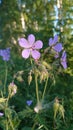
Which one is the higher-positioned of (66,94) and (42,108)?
(42,108)

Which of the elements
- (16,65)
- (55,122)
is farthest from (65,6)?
(55,122)

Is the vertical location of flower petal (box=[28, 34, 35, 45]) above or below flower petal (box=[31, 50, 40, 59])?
above

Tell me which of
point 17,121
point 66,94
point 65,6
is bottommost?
point 66,94

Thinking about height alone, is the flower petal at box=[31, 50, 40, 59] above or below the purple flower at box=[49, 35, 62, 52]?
below

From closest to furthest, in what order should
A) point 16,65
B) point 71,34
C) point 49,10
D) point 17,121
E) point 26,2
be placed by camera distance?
1. point 17,121
2. point 16,65
3. point 71,34
4. point 49,10
5. point 26,2

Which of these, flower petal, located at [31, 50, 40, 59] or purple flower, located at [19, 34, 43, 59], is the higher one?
purple flower, located at [19, 34, 43, 59]

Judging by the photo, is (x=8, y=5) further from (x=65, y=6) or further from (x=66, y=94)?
(x=66, y=94)

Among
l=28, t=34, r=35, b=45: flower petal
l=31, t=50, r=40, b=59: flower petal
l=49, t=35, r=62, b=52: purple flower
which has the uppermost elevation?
l=28, t=34, r=35, b=45: flower petal

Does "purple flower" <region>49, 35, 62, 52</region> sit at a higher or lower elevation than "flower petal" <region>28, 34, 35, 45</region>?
lower

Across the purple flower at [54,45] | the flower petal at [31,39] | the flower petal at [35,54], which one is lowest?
the flower petal at [35,54]

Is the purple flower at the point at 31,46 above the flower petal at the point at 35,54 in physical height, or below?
above

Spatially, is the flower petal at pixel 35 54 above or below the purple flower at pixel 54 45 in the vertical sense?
below
